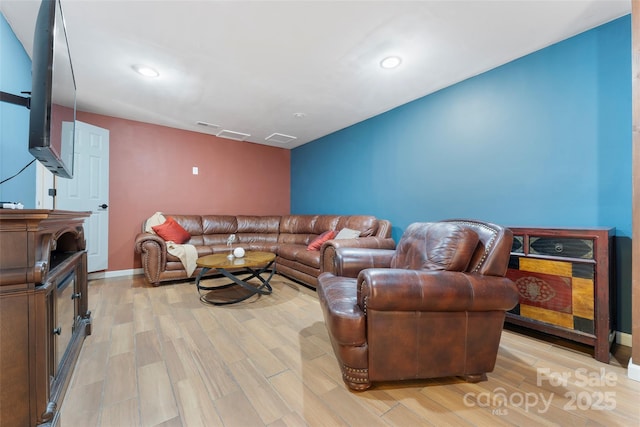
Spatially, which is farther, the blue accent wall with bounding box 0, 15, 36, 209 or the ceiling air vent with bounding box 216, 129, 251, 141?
the ceiling air vent with bounding box 216, 129, 251, 141

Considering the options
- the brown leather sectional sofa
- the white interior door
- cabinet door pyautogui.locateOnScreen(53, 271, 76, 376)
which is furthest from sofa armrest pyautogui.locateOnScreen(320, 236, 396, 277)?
the white interior door

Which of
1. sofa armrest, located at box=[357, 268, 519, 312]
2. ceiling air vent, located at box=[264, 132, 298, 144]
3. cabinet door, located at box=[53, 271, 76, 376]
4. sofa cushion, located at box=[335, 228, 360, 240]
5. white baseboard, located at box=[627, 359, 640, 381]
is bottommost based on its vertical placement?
white baseboard, located at box=[627, 359, 640, 381]

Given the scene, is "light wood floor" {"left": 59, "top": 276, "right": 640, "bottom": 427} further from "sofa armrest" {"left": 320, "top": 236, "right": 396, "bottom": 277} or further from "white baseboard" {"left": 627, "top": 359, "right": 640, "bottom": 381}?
"sofa armrest" {"left": 320, "top": 236, "right": 396, "bottom": 277}

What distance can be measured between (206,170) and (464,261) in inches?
167

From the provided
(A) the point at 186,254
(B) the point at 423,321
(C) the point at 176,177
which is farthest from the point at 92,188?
(B) the point at 423,321

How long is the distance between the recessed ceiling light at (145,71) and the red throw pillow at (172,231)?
1.94m

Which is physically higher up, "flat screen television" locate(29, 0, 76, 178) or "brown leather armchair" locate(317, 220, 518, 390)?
"flat screen television" locate(29, 0, 76, 178)

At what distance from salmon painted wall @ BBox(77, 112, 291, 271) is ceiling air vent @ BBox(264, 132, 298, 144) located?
42 cm

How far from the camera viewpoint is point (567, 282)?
174 cm

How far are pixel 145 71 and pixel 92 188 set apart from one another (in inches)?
74.3

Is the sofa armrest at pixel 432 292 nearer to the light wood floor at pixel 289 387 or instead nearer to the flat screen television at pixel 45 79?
the light wood floor at pixel 289 387

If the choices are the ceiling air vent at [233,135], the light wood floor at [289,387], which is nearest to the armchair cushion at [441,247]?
the light wood floor at [289,387]

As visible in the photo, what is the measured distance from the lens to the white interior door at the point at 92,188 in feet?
10.3

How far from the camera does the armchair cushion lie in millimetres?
1436
